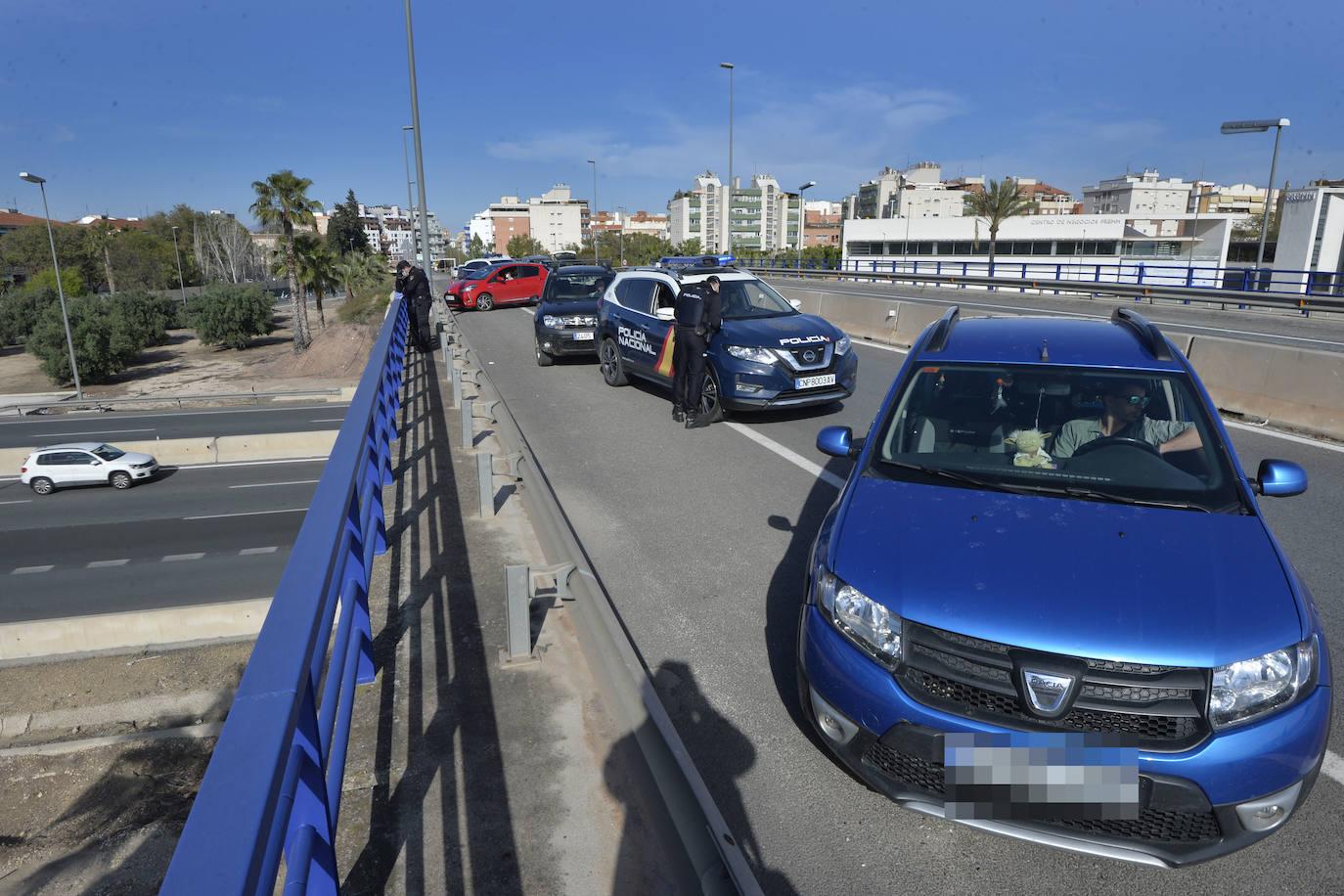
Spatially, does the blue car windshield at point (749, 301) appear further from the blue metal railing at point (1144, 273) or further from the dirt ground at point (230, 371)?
the dirt ground at point (230, 371)

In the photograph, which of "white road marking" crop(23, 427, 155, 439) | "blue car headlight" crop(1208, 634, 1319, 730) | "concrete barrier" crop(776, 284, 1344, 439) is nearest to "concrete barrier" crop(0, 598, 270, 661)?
"blue car headlight" crop(1208, 634, 1319, 730)

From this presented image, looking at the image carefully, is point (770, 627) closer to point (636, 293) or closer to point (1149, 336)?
point (1149, 336)

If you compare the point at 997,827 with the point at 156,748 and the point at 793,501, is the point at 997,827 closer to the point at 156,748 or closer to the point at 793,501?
the point at 793,501

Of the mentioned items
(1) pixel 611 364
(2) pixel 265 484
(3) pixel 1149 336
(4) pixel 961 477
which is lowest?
(2) pixel 265 484

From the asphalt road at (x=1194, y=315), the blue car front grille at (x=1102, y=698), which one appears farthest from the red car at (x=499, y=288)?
the blue car front grille at (x=1102, y=698)

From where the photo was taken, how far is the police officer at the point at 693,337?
9180 millimetres

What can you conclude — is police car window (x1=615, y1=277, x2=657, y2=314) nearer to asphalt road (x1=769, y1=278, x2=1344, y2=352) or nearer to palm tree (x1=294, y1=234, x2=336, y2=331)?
asphalt road (x1=769, y1=278, x2=1344, y2=352)

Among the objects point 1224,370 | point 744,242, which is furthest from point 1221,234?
point 744,242

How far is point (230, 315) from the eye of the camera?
68.9 metres

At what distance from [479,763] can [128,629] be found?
14.2 meters

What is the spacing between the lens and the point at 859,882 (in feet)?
8.87

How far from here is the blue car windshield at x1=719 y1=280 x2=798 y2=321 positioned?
10.1 metres

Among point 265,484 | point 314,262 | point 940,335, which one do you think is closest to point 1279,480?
point 940,335

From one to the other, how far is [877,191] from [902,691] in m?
146
